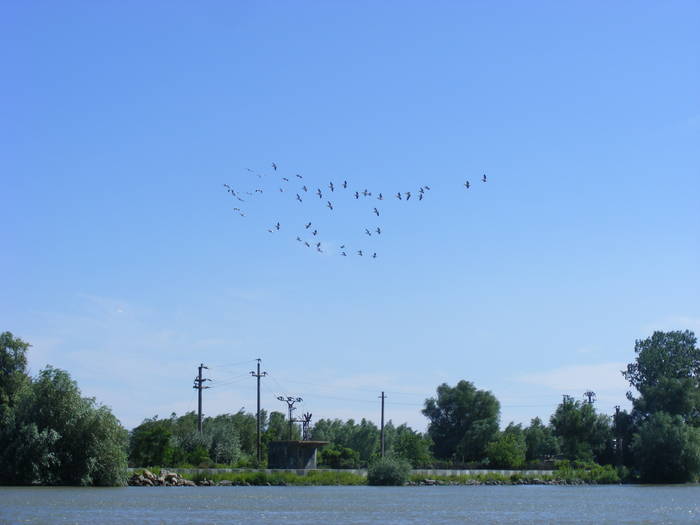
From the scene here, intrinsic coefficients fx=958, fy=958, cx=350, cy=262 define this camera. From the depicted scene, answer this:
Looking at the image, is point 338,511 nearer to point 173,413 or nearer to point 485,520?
point 485,520

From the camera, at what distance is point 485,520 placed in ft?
127

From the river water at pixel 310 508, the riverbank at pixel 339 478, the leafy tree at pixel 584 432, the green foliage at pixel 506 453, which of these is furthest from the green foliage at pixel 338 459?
the river water at pixel 310 508

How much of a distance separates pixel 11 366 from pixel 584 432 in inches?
2594

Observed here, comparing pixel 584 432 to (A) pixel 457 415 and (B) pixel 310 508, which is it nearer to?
(A) pixel 457 415

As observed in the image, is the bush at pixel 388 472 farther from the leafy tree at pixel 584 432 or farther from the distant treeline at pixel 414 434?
the leafy tree at pixel 584 432

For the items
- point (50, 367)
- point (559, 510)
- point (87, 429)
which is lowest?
point (559, 510)

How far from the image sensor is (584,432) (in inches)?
4429

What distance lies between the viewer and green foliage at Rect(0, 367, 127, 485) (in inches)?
2319

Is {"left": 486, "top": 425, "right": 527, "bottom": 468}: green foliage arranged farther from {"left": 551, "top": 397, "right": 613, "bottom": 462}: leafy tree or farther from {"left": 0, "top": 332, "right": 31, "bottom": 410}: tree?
{"left": 0, "top": 332, "right": 31, "bottom": 410}: tree

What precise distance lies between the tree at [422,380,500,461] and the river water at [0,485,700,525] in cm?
6123

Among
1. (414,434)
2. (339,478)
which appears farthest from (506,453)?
(339,478)

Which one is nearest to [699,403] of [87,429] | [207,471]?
[207,471]

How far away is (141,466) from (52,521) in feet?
146

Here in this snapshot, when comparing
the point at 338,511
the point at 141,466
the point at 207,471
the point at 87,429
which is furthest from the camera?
the point at 141,466
